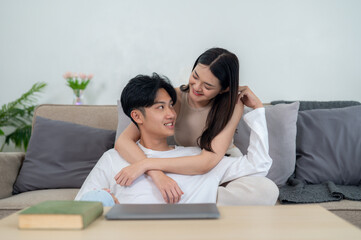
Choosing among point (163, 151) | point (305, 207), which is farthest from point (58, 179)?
point (305, 207)

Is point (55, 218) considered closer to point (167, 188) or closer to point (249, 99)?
point (167, 188)

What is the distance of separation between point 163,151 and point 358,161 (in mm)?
1128

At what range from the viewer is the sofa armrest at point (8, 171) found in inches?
76.6

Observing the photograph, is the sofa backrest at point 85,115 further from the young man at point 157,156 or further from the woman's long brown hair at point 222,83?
the woman's long brown hair at point 222,83

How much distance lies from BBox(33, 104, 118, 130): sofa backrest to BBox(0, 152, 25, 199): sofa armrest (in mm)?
326

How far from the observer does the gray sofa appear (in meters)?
1.67

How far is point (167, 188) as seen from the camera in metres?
1.39

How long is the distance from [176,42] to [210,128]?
1771 mm

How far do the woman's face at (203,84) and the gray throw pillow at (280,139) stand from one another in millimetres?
394

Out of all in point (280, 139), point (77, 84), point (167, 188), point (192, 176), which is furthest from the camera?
point (77, 84)

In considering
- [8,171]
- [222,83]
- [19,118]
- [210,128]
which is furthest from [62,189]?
[19,118]

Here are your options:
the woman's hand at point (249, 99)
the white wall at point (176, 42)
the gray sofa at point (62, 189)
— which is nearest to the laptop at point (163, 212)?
the woman's hand at point (249, 99)

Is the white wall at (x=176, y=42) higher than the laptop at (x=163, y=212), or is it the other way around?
the white wall at (x=176, y=42)

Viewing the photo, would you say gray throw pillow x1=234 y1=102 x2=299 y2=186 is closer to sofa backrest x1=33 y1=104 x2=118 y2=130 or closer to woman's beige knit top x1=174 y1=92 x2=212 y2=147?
woman's beige knit top x1=174 y1=92 x2=212 y2=147
